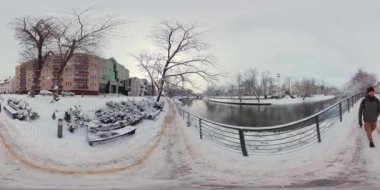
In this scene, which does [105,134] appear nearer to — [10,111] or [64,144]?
[64,144]

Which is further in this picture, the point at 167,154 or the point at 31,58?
the point at 31,58

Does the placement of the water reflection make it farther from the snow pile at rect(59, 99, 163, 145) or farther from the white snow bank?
the white snow bank

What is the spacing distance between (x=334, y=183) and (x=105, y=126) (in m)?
11.1

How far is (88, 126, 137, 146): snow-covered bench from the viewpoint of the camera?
15.7m

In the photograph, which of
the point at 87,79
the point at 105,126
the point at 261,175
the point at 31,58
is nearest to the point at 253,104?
the point at 87,79

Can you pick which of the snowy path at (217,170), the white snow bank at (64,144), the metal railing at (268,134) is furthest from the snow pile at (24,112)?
the metal railing at (268,134)

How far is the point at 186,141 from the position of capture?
16.1 m

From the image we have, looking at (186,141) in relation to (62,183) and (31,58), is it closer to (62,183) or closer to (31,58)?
(62,183)

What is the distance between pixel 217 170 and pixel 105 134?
6.89 metres

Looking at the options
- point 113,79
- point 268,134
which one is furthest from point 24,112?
point 113,79

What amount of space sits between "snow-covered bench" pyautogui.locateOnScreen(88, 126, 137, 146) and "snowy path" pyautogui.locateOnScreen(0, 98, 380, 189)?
1998 millimetres

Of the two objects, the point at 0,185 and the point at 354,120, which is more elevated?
the point at 354,120

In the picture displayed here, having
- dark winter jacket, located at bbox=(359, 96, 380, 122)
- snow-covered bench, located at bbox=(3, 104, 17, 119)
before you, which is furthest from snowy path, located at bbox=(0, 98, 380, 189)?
snow-covered bench, located at bbox=(3, 104, 17, 119)

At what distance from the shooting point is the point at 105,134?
16625 millimetres
